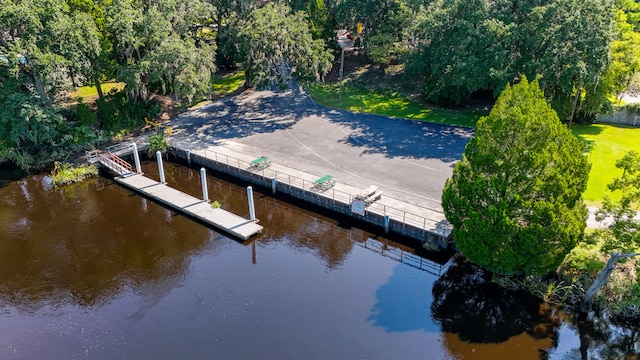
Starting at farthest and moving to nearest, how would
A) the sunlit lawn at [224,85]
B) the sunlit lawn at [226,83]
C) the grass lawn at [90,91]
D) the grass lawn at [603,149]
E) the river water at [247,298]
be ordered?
the sunlit lawn at [226,83], the sunlit lawn at [224,85], the grass lawn at [90,91], the grass lawn at [603,149], the river water at [247,298]

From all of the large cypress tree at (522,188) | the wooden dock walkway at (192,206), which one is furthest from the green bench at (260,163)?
the large cypress tree at (522,188)

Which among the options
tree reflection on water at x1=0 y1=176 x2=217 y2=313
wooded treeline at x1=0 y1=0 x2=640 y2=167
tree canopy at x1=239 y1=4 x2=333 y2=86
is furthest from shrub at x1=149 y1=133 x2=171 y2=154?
tree canopy at x1=239 y1=4 x2=333 y2=86

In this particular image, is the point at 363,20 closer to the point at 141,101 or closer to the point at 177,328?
the point at 141,101

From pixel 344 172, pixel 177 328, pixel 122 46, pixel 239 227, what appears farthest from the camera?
pixel 122 46

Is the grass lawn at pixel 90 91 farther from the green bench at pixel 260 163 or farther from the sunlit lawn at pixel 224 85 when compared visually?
the green bench at pixel 260 163

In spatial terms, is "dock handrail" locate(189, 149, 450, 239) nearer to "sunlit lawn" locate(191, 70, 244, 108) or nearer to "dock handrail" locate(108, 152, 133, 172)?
"dock handrail" locate(108, 152, 133, 172)

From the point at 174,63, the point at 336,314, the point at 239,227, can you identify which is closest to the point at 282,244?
the point at 239,227
